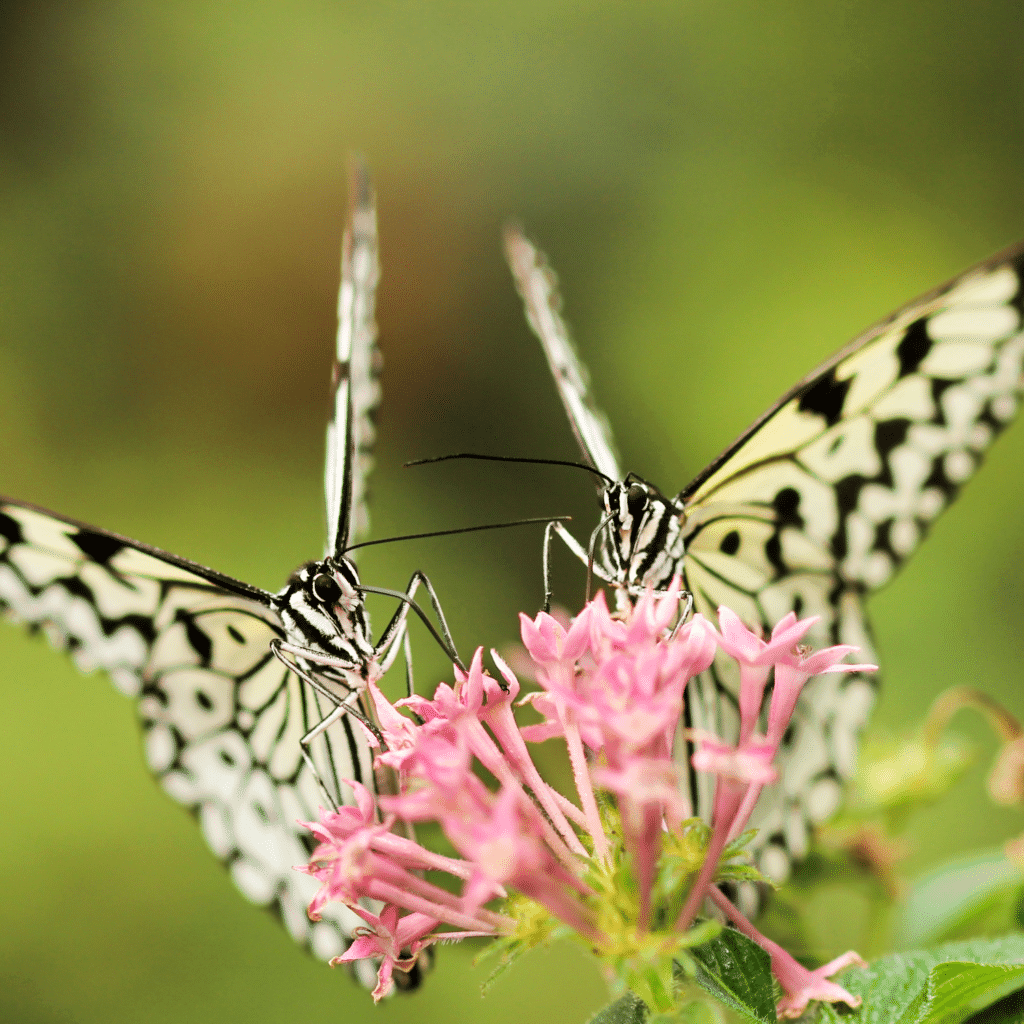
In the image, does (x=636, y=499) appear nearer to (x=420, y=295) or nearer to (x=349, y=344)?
(x=349, y=344)

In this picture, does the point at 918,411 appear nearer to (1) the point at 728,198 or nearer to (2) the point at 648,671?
(2) the point at 648,671

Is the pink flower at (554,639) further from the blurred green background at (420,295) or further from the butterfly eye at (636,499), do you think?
the blurred green background at (420,295)

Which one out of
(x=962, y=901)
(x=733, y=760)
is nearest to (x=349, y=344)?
(x=733, y=760)

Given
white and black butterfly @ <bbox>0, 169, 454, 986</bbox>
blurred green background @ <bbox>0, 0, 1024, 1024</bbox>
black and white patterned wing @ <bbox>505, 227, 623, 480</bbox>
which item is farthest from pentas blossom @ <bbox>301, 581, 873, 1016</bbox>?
blurred green background @ <bbox>0, 0, 1024, 1024</bbox>

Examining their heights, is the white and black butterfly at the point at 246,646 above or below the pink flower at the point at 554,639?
above

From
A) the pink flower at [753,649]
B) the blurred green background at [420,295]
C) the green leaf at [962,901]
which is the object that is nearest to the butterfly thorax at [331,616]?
the pink flower at [753,649]

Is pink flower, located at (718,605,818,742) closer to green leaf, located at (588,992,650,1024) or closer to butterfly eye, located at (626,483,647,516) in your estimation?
green leaf, located at (588,992,650,1024)

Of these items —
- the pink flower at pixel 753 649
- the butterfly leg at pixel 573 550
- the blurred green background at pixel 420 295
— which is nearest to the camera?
the pink flower at pixel 753 649

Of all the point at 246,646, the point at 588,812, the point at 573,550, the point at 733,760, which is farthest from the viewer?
the point at 246,646
